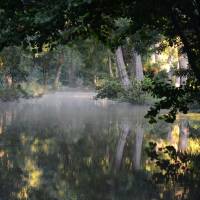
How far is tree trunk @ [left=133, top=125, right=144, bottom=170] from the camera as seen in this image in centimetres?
1305

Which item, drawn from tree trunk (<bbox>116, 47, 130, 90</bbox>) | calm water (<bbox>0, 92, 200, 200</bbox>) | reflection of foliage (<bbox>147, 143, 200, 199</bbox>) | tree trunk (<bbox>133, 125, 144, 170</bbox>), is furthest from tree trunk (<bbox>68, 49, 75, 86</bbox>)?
reflection of foliage (<bbox>147, 143, 200, 199</bbox>)

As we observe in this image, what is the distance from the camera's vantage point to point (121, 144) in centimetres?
1703

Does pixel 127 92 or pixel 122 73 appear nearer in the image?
pixel 127 92

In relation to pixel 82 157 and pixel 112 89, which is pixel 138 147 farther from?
pixel 112 89

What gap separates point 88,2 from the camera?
26.2 feet

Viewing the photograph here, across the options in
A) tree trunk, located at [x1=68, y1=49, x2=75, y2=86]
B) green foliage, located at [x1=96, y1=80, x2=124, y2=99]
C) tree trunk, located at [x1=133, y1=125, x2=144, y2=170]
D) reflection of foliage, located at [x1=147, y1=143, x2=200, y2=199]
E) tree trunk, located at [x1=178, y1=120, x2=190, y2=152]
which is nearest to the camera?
reflection of foliage, located at [x1=147, y1=143, x2=200, y2=199]

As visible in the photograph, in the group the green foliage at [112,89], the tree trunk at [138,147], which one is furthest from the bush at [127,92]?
the tree trunk at [138,147]

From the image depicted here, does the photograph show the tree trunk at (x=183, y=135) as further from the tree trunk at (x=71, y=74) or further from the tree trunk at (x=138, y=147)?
the tree trunk at (x=71, y=74)

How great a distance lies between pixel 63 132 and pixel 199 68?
34.6 feet

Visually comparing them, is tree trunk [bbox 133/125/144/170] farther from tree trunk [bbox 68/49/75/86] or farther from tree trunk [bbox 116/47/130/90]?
tree trunk [bbox 68/49/75/86]

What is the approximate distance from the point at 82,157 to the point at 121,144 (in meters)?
3.01

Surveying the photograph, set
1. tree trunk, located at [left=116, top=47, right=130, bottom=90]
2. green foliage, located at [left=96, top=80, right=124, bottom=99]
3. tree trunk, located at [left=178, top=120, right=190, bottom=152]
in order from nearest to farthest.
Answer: tree trunk, located at [left=178, top=120, right=190, bottom=152] < tree trunk, located at [left=116, top=47, right=130, bottom=90] < green foliage, located at [left=96, top=80, right=124, bottom=99]

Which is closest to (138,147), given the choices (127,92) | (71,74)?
(127,92)

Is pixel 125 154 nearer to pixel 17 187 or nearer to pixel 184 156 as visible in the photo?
pixel 184 156
